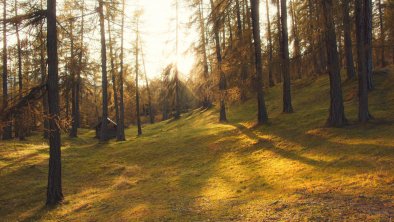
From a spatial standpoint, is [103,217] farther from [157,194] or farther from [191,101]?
[191,101]

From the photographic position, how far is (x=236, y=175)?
13492mm

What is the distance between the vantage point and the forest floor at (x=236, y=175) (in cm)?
861

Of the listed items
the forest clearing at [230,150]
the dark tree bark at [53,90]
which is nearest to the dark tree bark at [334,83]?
the forest clearing at [230,150]

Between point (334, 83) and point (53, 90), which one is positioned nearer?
point (53, 90)

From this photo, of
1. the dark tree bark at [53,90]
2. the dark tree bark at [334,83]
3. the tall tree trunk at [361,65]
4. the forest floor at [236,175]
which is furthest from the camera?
the dark tree bark at [334,83]

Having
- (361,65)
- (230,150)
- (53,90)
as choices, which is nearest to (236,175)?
(230,150)

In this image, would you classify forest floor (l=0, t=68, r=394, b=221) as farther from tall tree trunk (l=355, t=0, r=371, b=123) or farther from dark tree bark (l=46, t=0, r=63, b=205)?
dark tree bark (l=46, t=0, r=63, b=205)

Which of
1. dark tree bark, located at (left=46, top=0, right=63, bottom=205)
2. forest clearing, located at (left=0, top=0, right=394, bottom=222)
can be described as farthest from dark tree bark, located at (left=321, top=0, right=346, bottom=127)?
dark tree bark, located at (left=46, top=0, right=63, bottom=205)

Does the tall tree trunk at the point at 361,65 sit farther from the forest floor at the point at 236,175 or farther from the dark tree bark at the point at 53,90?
the dark tree bark at the point at 53,90

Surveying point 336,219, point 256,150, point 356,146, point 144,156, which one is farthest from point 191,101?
point 336,219

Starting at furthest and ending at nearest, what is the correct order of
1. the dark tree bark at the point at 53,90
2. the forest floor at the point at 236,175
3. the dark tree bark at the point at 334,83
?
the dark tree bark at the point at 334,83
the dark tree bark at the point at 53,90
the forest floor at the point at 236,175

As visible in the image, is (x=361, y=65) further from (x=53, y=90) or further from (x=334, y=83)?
(x=53, y=90)

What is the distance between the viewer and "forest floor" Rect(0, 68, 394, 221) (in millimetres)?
8609

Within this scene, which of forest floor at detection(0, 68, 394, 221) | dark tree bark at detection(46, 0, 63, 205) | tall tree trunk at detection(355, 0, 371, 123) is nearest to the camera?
forest floor at detection(0, 68, 394, 221)
